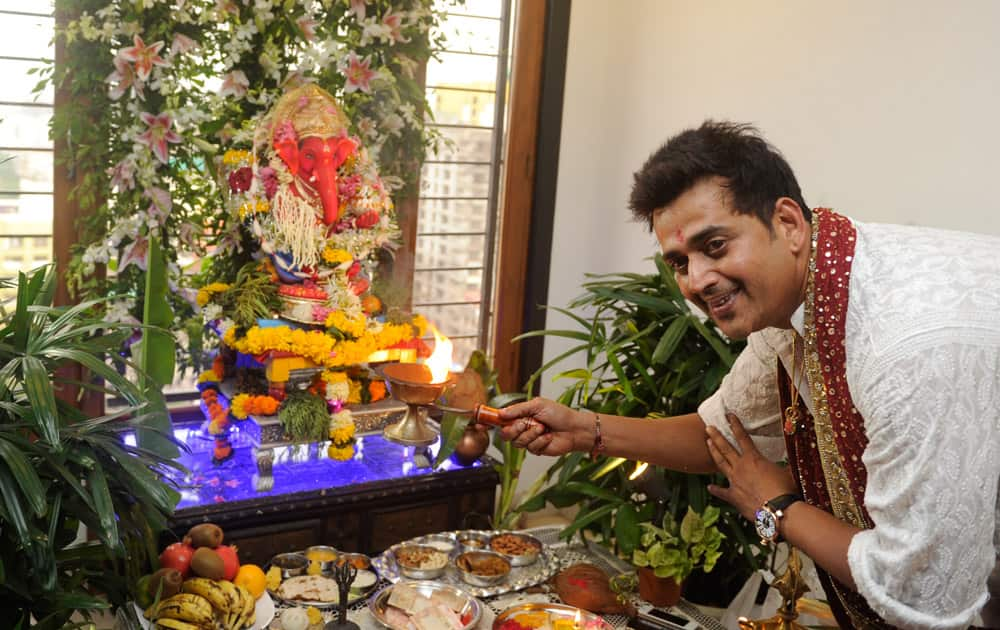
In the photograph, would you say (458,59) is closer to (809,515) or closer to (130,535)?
(130,535)

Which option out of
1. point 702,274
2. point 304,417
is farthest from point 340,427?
point 702,274

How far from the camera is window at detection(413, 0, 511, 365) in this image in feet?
14.3

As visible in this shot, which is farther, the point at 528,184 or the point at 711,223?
the point at 528,184

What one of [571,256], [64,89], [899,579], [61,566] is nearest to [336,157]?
[64,89]

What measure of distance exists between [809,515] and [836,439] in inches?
6.4

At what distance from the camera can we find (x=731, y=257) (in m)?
1.72

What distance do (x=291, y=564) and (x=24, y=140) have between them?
6.48 feet

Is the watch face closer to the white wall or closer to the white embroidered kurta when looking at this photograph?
the white embroidered kurta

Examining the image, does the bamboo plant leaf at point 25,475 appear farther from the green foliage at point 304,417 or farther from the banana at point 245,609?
the green foliage at point 304,417

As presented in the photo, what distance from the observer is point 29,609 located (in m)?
2.04

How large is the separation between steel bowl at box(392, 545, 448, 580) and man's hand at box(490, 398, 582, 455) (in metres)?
0.63

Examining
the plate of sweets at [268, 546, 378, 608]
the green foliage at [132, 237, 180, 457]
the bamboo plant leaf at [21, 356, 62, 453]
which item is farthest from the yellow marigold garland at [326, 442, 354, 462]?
the bamboo plant leaf at [21, 356, 62, 453]

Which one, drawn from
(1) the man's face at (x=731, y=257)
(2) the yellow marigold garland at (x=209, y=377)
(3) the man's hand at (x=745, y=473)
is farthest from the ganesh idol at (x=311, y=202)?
(1) the man's face at (x=731, y=257)

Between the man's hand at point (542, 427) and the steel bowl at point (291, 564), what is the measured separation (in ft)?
2.74
